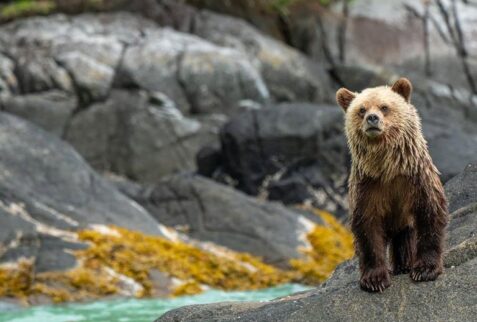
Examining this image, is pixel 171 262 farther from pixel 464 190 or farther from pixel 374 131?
pixel 374 131

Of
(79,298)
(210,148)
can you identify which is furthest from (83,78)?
(79,298)

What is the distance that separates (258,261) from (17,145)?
4010mm

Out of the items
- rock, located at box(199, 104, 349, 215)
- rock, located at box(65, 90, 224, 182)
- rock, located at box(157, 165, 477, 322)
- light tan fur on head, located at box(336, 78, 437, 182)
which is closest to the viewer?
rock, located at box(157, 165, 477, 322)

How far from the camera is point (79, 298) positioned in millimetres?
9953

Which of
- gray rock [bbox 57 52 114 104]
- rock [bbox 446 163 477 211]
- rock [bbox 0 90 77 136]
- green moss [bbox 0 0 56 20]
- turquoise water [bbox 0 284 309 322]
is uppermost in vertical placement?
rock [bbox 446 163 477 211]

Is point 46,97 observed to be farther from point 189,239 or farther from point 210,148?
point 189,239

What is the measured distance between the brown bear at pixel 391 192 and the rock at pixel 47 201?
6.15 m

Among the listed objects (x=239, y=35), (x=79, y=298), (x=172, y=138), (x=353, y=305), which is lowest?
(x=172, y=138)

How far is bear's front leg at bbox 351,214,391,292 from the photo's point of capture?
4770 millimetres

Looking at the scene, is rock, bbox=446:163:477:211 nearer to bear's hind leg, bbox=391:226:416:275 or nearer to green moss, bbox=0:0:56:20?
bear's hind leg, bbox=391:226:416:275

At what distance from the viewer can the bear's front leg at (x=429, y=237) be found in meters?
4.69

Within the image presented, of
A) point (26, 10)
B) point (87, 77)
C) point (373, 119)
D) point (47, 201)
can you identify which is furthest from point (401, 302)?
point (26, 10)

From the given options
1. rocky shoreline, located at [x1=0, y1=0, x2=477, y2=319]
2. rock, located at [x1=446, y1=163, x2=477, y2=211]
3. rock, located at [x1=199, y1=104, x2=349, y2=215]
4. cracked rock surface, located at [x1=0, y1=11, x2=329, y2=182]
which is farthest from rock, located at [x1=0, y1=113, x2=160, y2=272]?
cracked rock surface, located at [x1=0, y1=11, x2=329, y2=182]

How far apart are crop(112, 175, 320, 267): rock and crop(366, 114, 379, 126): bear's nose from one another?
7671mm
